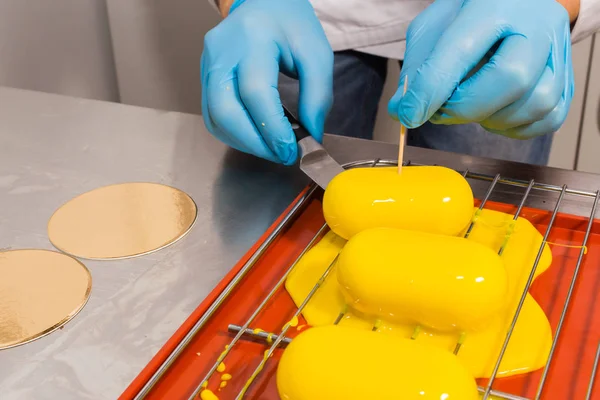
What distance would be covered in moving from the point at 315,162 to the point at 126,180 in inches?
11.1

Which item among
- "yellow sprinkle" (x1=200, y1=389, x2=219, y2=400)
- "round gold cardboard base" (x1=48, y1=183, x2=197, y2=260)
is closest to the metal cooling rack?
"yellow sprinkle" (x1=200, y1=389, x2=219, y2=400)

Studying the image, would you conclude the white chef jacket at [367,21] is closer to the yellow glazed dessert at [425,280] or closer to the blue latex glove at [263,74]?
the blue latex glove at [263,74]

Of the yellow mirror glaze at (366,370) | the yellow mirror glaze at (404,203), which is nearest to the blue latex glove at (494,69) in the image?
the yellow mirror glaze at (404,203)

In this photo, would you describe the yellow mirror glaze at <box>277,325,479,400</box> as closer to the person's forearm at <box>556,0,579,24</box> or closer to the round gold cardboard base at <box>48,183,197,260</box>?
the round gold cardboard base at <box>48,183,197,260</box>

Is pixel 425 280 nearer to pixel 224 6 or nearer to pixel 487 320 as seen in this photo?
pixel 487 320

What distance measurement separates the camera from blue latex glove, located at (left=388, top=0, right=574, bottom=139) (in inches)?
28.6

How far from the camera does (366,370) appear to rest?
52 cm

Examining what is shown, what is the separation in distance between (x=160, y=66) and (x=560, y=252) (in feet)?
4.81

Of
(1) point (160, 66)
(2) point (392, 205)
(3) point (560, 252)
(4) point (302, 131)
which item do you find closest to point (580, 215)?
(3) point (560, 252)

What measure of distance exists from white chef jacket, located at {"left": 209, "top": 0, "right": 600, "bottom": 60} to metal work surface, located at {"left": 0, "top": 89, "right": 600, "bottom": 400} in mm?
320

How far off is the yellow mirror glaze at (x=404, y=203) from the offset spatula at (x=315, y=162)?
83mm

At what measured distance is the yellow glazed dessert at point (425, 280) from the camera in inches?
23.9

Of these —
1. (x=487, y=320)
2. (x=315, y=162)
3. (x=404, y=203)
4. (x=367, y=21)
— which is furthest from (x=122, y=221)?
(x=367, y=21)

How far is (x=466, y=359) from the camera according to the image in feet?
2.01
